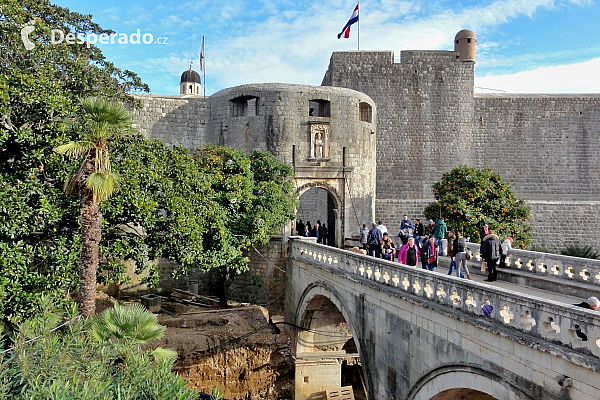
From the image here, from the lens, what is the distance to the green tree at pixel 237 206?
1606 centimetres

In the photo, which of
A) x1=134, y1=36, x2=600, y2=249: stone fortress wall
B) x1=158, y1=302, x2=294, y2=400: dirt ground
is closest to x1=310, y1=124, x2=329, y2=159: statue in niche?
x1=134, y1=36, x2=600, y2=249: stone fortress wall

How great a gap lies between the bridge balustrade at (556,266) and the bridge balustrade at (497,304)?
0.07m

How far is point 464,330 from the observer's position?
7.80m

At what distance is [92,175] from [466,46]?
85.7 ft

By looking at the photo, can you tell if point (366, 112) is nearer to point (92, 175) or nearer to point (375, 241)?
point (375, 241)

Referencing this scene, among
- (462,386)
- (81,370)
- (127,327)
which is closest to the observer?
(81,370)

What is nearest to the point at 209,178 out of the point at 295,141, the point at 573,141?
the point at 295,141

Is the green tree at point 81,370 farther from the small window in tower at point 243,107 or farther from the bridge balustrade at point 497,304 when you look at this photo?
the small window in tower at point 243,107

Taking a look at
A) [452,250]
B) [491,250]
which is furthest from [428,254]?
[491,250]

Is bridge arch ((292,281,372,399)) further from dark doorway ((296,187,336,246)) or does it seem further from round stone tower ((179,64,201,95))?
round stone tower ((179,64,201,95))

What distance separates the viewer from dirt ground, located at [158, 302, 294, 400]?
15508mm

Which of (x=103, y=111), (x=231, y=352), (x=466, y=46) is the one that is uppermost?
(x=466, y=46)

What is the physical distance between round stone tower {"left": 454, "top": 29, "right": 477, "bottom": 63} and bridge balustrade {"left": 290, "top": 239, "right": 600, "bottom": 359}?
64.9ft

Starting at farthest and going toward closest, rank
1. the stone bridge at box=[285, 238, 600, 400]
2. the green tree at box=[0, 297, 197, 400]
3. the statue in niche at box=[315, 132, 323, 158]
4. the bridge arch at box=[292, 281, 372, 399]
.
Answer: the statue in niche at box=[315, 132, 323, 158] < the bridge arch at box=[292, 281, 372, 399] < the stone bridge at box=[285, 238, 600, 400] < the green tree at box=[0, 297, 197, 400]
